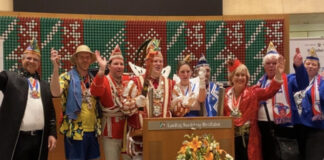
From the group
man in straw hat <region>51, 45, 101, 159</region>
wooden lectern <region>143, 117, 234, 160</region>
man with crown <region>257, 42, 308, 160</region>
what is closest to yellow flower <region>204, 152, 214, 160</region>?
wooden lectern <region>143, 117, 234, 160</region>

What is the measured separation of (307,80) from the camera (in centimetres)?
443

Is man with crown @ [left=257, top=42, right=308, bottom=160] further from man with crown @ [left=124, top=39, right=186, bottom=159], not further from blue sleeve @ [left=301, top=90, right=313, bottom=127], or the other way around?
man with crown @ [left=124, top=39, right=186, bottom=159]

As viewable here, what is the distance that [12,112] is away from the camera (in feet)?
12.6

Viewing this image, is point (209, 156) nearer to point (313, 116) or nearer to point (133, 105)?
Answer: point (133, 105)

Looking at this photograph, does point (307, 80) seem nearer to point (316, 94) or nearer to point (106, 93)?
point (316, 94)

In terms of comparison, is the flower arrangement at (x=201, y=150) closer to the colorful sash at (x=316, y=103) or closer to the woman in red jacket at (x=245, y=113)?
the woman in red jacket at (x=245, y=113)

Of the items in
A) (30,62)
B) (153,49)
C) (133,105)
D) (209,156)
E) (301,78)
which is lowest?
(209,156)

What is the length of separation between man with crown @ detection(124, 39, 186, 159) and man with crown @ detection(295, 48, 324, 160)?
1.49 meters

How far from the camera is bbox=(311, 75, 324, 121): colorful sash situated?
4.34 m

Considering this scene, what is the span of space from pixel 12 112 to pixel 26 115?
0.13 meters

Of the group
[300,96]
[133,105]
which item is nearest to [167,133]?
[133,105]

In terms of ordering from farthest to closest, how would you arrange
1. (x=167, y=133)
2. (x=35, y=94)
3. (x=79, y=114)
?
(x=79, y=114), (x=35, y=94), (x=167, y=133)

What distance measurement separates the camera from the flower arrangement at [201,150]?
10.3 ft

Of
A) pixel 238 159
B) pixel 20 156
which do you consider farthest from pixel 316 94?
pixel 20 156
